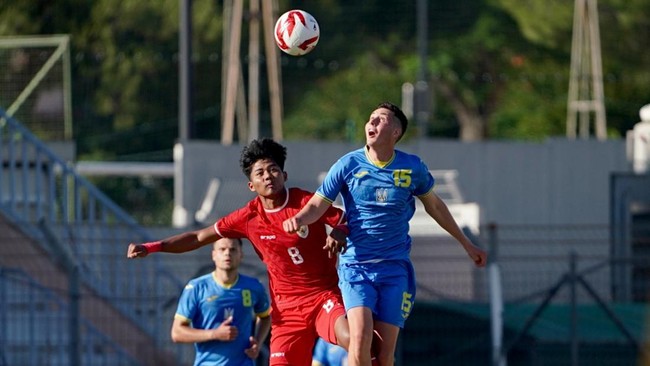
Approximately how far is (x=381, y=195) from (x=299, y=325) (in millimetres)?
1097

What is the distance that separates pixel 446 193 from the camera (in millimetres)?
19844

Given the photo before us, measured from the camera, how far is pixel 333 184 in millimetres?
9070

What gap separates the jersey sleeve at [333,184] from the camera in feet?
29.6

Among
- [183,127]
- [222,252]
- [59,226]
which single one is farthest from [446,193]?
[222,252]

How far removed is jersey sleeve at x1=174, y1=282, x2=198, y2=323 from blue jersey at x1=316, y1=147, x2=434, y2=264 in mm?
2224

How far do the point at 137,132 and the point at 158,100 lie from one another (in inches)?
144

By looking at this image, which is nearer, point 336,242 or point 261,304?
point 336,242

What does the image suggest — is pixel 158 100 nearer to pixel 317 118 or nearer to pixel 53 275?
pixel 317 118

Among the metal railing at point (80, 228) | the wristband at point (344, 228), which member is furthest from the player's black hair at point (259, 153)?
the metal railing at point (80, 228)

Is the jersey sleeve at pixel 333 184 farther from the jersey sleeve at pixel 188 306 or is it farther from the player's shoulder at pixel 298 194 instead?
the jersey sleeve at pixel 188 306

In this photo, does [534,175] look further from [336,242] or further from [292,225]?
[292,225]

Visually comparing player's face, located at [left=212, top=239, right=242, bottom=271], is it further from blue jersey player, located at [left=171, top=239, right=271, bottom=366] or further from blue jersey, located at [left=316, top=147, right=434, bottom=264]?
blue jersey, located at [left=316, top=147, right=434, bottom=264]

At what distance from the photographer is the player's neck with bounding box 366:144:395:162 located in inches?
358

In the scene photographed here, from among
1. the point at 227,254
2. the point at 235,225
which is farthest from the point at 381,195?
the point at 227,254
